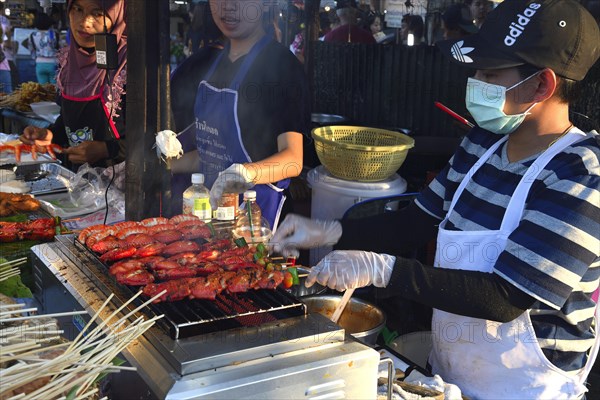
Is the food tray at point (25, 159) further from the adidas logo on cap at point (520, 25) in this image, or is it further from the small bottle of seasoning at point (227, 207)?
the adidas logo on cap at point (520, 25)

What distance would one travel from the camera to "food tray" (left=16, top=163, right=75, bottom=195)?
4.74 metres

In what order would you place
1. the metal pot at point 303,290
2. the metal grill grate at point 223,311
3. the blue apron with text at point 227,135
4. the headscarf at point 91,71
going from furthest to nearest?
1. the headscarf at point 91,71
2. the blue apron with text at point 227,135
3. the metal pot at point 303,290
4. the metal grill grate at point 223,311

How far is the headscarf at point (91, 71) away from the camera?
14.9 ft

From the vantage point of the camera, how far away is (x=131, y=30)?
9.99 ft

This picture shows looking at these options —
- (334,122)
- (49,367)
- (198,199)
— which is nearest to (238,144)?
(198,199)

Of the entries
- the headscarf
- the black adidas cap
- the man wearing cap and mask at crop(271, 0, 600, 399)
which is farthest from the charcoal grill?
the headscarf

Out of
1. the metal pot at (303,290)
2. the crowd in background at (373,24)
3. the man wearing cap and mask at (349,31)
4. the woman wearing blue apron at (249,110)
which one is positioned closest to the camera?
the metal pot at (303,290)

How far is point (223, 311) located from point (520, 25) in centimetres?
152

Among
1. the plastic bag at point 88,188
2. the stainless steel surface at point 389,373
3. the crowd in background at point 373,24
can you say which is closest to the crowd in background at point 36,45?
the crowd in background at point 373,24

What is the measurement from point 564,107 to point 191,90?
2.79 metres

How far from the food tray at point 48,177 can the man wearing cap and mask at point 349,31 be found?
5.64 m

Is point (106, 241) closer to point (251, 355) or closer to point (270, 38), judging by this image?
point (251, 355)

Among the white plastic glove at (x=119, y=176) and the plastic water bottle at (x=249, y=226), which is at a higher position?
the plastic water bottle at (x=249, y=226)

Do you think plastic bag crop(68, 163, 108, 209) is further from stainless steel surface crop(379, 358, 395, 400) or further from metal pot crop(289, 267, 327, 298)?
stainless steel surface crop(379, 358, 395, 400)
